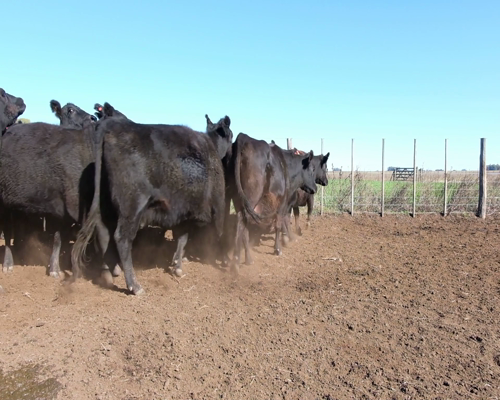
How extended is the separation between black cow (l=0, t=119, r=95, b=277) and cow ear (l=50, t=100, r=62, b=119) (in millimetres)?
2488

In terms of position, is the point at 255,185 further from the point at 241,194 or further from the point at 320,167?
the point at 320,167

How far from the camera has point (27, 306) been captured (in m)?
4.52

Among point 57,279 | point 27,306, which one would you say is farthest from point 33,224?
point 27,306

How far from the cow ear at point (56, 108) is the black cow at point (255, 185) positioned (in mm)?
3682

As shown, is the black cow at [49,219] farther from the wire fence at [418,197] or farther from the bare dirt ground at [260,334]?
the wire fence at [418,197]

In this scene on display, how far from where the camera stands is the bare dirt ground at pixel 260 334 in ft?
10.2

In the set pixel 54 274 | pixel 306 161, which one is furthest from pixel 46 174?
pixel 306 161

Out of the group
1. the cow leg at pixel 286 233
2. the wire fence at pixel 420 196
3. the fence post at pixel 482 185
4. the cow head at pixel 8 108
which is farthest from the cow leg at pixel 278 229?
the fence post at pixel 482 185

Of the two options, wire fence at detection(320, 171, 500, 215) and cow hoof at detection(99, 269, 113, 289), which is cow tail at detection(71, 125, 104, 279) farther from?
wire fence at detection(320, 171, 500, 215)

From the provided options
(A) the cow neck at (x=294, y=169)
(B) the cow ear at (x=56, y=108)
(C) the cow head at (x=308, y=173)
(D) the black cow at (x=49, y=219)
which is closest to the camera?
(D) the black cow at (x=49, y=219)

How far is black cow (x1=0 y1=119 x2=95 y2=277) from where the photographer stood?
5281 mm

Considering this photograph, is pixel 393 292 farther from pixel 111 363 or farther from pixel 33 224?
pixel 33 224

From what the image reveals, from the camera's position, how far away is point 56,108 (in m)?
8.03

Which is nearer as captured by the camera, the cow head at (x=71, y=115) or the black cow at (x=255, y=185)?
the black cow at (x=255, y=185)
